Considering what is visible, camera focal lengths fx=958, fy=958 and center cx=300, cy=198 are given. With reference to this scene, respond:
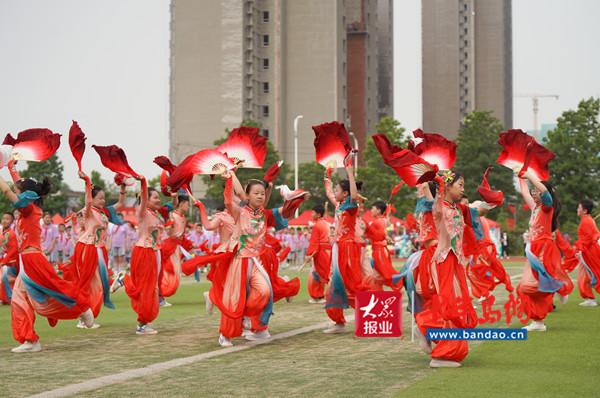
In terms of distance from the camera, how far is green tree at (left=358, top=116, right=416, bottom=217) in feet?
188

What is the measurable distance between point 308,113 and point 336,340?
69.0 meters

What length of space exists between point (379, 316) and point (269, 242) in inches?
170

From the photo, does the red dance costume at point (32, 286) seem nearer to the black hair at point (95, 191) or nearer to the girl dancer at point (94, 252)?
the girl dancer at point (94, 252)

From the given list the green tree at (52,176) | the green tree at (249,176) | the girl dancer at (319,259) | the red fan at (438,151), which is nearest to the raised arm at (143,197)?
the red fan at (438,151)

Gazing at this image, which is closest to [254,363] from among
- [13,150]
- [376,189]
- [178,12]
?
[13,150]

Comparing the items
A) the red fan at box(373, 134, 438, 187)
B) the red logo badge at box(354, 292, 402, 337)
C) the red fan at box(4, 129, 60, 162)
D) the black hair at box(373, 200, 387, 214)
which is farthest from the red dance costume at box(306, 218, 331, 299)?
the red fan at box(373, 134, 438, 187)

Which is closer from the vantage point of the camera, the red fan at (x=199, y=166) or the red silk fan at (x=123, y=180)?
the red fan at (x=199, y=166)

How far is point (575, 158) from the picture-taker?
176 ft

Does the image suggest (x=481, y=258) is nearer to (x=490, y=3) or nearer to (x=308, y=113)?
(x=308, y=113)

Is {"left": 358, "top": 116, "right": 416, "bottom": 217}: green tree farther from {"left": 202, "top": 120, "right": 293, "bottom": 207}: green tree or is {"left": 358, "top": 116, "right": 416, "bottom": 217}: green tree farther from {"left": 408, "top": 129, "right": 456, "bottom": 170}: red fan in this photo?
{"left": 408, "top": 129, "right": 456, "bottom": 170}: red fan

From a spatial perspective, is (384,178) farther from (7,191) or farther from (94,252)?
(7,191)

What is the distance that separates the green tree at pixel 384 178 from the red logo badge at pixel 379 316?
45714mm

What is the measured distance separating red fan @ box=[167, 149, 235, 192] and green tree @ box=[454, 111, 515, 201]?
5497cm

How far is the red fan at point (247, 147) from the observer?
1212 cm
